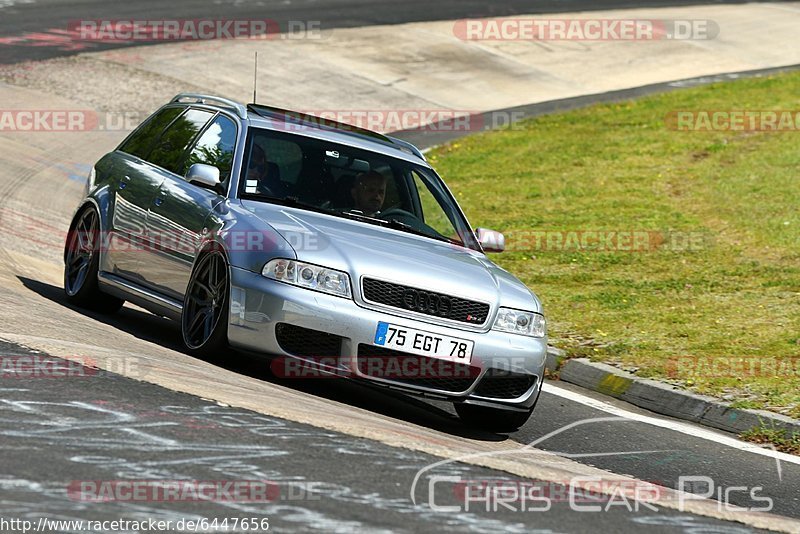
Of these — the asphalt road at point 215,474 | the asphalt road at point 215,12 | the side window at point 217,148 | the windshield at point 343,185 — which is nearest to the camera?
the asphalt road at point 215,474

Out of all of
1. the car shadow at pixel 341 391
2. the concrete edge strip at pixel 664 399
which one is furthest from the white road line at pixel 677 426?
the car shadow at pixel 341 391

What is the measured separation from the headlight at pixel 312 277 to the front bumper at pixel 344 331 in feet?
0.13

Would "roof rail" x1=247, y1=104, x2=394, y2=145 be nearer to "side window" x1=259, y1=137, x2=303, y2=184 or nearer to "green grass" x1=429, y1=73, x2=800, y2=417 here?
"side window" x1=259, y1=137, x2=303, y2=184

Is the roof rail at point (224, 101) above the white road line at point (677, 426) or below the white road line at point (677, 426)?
above

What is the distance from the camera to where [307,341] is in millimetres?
7637

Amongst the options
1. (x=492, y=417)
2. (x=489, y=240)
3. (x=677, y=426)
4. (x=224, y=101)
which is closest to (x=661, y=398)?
(x=677, y=426)

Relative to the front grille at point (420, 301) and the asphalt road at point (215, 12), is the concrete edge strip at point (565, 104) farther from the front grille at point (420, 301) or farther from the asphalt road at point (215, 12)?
the front grille at point (420, 301)

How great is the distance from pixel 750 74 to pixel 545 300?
16122mm

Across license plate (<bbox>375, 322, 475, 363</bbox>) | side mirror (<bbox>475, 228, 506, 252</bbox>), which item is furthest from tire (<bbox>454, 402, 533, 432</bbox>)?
side mirror (<bbox>475, 228, 506, 252</bbox>)

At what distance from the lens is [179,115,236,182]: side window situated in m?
8.97

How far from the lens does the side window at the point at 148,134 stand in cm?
1011

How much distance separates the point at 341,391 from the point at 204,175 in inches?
62.9

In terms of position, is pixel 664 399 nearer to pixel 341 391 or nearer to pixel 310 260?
pixel 341 391

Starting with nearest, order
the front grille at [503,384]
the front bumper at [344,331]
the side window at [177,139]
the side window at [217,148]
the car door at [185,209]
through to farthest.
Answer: the front bumper at [344,331] < the front grille at [503,384] < the car door at [185,209] < the side window at [217,148] < the side window at [177,139]
